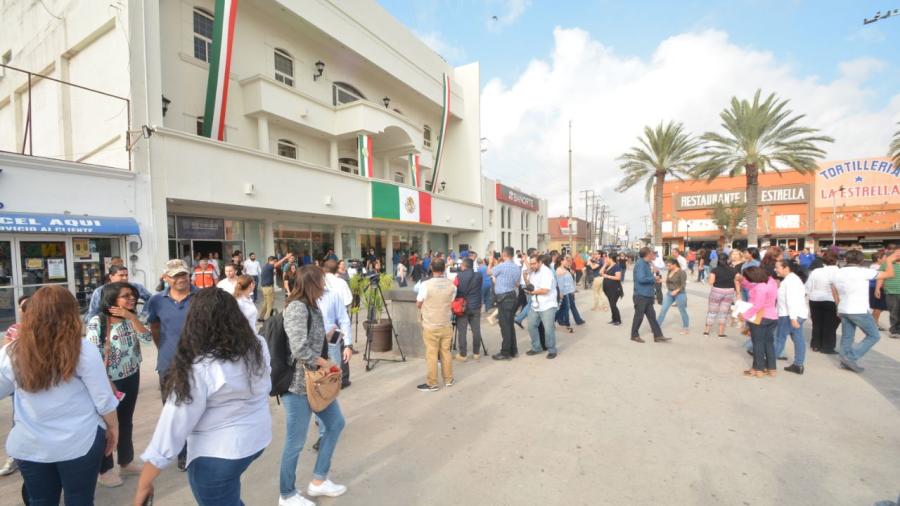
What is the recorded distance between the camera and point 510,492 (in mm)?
3035

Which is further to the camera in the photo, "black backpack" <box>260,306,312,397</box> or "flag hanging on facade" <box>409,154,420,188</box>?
"flag hanging on facade" <box>409,154,420,188</box>

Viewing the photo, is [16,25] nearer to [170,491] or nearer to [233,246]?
[233,246]

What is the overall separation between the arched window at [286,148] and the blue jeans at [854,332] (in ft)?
55.7

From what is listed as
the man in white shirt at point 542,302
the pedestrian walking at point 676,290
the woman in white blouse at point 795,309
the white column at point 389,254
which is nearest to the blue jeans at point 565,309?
the pedestrian walking at point 676,290

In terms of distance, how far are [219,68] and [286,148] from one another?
4.61 metres

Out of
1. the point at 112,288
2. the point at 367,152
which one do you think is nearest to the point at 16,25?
the point at 367,152

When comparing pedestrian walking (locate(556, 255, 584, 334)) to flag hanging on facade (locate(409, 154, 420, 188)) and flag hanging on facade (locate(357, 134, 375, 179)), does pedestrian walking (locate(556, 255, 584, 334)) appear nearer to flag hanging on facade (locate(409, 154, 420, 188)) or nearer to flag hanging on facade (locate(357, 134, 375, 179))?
flag hanging on facade (locate(357, 134, 375, 179))

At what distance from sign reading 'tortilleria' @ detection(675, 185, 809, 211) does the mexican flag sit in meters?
35.1

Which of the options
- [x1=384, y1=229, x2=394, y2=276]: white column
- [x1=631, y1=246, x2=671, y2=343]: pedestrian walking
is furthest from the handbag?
[x1=384, y1=229, x2=394, y2=276]: white column

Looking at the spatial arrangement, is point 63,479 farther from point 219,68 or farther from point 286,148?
point 286,148

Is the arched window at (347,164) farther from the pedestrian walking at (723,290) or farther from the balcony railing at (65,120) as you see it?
the pedestrian walking at (723,290)

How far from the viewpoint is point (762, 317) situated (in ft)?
17.9

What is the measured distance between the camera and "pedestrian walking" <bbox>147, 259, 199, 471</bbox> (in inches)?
129

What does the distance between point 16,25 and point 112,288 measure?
2044cm
